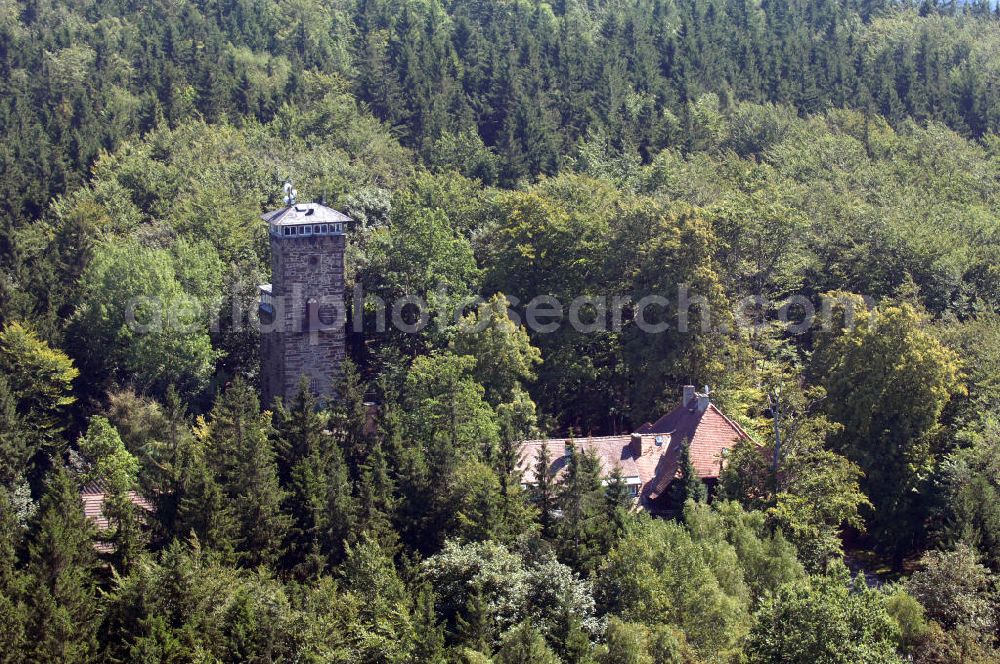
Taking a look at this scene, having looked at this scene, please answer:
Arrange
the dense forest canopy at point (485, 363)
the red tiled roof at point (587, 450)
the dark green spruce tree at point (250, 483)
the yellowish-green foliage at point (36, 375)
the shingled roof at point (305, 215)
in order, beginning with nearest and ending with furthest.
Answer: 1. the dense forest canopy at point (485, 363)
2. the dark green spruce tree at point (250, 483)
3. the red tiled roof at point (587, 450)
4. the yellowish-green foliage at point (36, 375)
5. the shingled roof at point (305, 215)

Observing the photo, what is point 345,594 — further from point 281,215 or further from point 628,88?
point 628,88

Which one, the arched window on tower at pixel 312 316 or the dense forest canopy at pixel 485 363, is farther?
the arched window on tower at pixel 312 316

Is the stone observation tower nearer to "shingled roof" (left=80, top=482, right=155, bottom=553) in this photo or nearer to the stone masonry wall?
the stone masonry wall

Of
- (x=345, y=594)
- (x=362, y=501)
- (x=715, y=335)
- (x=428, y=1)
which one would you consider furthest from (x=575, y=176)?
(x=428, y=1)

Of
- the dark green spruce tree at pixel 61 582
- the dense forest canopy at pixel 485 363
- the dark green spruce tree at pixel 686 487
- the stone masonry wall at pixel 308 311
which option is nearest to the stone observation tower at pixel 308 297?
the stone masonry wall at pixel 308 311

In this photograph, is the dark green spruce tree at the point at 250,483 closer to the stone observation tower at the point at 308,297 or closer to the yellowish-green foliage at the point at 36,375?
the stone observation tower at the point at 308,297

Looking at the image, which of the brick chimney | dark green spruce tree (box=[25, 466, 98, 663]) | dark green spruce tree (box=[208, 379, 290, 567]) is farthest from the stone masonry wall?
the brick chimney

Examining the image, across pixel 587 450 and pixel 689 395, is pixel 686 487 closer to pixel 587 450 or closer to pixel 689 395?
pixel 587 450
